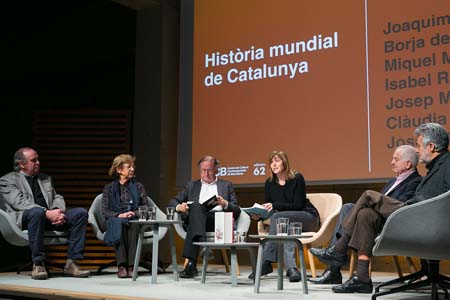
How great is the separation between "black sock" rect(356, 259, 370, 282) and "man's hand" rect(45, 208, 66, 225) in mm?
2647

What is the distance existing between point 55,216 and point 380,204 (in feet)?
9.12

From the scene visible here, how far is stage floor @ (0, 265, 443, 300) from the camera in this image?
357 cm

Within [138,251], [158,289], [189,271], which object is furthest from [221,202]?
[158,289]

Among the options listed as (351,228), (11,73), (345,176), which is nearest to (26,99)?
(11,73)

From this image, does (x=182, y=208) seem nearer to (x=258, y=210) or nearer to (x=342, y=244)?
(x=258, y=210)

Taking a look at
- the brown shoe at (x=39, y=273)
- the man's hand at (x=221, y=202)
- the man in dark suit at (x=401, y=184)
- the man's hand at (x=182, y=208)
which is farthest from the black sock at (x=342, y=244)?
the brown shoe at (x=39, y=273)

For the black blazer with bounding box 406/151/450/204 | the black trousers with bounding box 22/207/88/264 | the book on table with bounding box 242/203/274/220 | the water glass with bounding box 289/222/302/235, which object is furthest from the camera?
the black trousers with bounding box 22/207/88/264

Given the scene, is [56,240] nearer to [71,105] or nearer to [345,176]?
[345,176]

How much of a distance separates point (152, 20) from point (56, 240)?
3.39 metres

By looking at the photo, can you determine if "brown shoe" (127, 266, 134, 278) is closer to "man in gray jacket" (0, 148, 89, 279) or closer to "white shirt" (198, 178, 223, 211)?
"man in gray jacket" (0, 148, 89, 279)

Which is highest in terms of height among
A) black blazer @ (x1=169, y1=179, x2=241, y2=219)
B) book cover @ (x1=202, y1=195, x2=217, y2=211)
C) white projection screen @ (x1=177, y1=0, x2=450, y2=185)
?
white projection screen @ (x1=177, y1=0, x2=450, y2=185)

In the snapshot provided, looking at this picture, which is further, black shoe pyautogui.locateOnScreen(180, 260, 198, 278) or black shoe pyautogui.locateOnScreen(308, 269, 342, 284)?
black shoe pyautogui.locateOnScreen(180, 260, 198, 278)

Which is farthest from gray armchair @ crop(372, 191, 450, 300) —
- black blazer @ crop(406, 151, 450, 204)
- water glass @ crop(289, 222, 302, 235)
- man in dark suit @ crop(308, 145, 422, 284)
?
man in dark suit @ crop(308, 145, 422, 284)

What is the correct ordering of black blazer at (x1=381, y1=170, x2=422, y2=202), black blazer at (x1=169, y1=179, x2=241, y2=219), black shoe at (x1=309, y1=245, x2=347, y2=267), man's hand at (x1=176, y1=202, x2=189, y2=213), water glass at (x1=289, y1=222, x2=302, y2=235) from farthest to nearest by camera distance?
black blazer at (x1=169, y1=179, x2=241, y2=219), man's hand at (x1=176, y1=202, x2=189, y2=213), black blazer at (x1=381, y1=170, x2=422, y2=202), black shoe at (x1=309, y1=245, x2=347, y2=267), water glass at (x1=289, y1=222, x2=302, y2=235)
